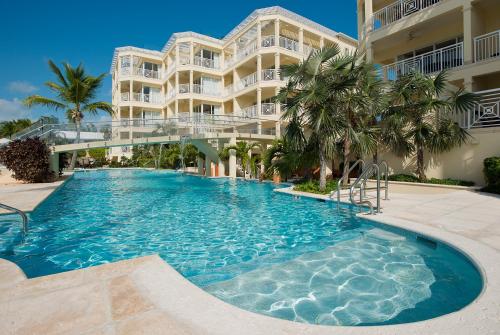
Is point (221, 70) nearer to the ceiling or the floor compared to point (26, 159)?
nearer to the ceiling

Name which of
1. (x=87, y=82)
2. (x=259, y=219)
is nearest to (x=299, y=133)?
(x=259, y=219)

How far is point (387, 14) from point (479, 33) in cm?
474

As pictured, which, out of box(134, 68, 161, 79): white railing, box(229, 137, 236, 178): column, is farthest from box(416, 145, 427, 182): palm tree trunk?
box(134, 68, 161, 79): white railing

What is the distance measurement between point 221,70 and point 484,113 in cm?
2613

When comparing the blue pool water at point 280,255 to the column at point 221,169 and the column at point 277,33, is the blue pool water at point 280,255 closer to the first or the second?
the column at point 221,169

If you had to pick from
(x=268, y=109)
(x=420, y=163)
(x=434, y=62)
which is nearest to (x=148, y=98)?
(x=268, y=109)

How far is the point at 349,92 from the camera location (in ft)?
36.0

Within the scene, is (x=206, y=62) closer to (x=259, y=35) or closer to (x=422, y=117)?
(x=259, y=35)

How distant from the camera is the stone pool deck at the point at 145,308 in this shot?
2.26m

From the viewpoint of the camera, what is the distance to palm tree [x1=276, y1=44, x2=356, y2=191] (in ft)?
34.1

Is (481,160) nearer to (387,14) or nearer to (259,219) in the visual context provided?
(259,219)

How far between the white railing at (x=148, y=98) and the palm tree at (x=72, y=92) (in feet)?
44.7

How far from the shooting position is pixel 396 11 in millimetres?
15750

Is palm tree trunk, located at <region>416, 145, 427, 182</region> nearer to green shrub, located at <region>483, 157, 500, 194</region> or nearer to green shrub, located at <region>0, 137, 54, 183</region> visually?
green shrub, located at <region>483, 157, 500, 194</region>
